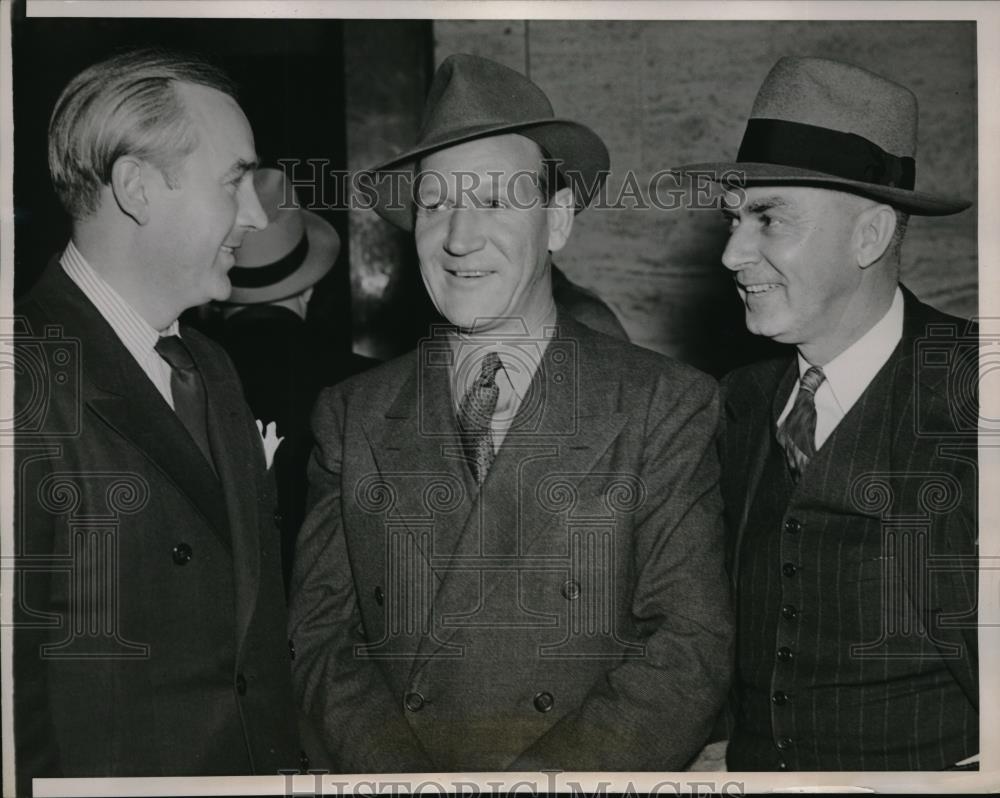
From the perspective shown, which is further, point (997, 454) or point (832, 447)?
point (997, 454)

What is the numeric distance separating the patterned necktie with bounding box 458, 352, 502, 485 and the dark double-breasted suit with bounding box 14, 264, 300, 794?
1.61 feet

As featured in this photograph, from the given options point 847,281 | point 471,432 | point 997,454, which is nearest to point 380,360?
point 471,432

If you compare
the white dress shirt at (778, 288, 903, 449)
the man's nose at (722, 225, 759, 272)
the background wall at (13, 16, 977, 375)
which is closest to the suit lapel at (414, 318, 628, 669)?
the background wall at (13, 16, 977, 375)

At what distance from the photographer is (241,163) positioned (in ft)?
7.63

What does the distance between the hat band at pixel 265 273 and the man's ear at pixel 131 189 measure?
23 centimetres

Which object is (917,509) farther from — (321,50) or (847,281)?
(321,50)

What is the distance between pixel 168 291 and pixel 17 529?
674 mm

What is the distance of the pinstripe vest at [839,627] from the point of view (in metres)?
2.24

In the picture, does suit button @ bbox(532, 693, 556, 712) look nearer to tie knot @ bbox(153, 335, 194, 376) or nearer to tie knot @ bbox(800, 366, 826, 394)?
tie knot @ bbox(800, 366, 826, 394)

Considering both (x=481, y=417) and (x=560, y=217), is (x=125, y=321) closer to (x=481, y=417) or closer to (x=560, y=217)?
(x=481, y=417)

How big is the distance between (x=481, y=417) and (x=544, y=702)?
0.64 meters

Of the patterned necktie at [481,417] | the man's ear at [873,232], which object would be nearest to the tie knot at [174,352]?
the patterned necktie at [481,417]

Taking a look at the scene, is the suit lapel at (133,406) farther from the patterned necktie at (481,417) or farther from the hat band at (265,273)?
the patterned necktie at (481,417)
